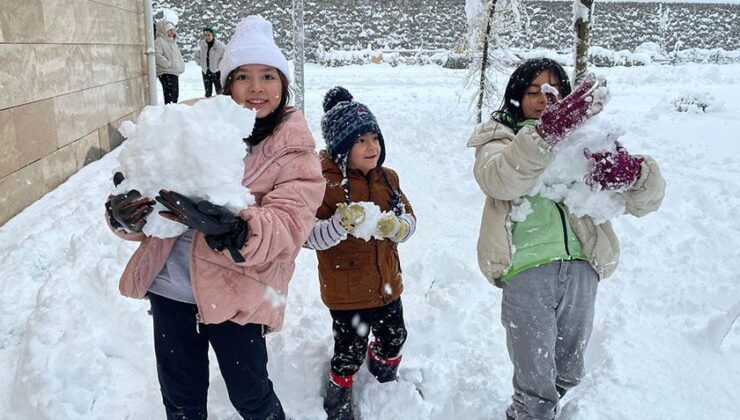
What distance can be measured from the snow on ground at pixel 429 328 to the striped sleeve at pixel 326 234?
3.07ft

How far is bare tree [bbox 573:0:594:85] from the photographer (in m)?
8.02

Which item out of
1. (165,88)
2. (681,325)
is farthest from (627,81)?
(681,325)

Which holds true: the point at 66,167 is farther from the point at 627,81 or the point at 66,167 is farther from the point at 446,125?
the point at 627,81

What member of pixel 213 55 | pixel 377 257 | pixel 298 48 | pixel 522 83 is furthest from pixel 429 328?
pixel 213 55

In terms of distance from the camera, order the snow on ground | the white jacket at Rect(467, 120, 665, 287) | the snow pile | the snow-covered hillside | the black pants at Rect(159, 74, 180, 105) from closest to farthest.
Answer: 1. the white jacket at Rect(467, 120, 665, 287)
2. the snow on ground
3. the snow pile
4. the black pants at Rect(159, 74, 180, 105)
5. the snow-covered hillside

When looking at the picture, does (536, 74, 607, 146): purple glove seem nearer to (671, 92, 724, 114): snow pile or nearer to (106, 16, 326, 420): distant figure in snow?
(106, 16, 326, 420): distant figure in snow

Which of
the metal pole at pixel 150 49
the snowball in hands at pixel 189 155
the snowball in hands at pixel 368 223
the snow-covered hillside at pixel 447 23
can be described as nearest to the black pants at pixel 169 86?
the metal pole at pixel 150 49

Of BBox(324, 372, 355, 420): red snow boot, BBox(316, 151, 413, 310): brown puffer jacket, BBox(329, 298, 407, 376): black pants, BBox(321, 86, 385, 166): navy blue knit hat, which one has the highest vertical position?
BBox(321, 86, 385, 166): navy blue knit hat

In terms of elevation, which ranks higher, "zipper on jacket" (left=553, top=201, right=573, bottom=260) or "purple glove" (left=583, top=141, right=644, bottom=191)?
"purple glove" (left=583, top=141, right=644, bottom=191)

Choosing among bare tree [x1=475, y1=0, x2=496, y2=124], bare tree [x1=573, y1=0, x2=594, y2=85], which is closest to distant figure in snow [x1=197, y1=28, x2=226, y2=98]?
bare tree [x1=475, y1=0, x2=496, y2=124]

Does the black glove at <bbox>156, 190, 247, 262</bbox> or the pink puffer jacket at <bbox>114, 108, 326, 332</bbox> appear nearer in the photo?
the black glove at <bbox>156, 190, 247, 262</bbox>

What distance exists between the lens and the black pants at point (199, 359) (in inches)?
83.0

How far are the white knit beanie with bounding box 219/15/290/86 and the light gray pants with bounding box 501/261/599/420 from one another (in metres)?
1.44

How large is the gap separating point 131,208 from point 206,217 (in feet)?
0.94
